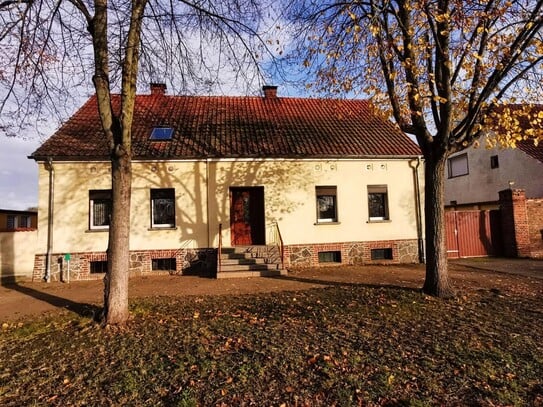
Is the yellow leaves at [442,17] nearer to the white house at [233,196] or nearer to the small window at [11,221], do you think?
the white house at [233,196]

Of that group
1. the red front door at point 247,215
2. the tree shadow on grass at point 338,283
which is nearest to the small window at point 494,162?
the red front door at point 247,215

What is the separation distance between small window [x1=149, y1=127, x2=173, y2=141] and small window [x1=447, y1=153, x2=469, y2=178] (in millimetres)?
18246

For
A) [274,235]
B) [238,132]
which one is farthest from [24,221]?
[274,235]

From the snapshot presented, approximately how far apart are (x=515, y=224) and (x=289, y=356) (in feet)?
43.9

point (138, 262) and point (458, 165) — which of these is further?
point (458, 165)

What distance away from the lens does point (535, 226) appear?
47.0 feet

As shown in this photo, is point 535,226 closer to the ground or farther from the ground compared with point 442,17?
closer to the ground

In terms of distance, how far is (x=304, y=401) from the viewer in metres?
3.65

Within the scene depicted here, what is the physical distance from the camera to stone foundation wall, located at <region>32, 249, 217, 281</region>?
465 inches

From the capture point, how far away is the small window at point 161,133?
43.9 ft

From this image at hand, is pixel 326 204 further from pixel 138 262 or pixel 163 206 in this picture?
pixel 138 262

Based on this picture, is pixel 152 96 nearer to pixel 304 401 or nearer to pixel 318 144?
pixel 318 144

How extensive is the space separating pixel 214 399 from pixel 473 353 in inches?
133

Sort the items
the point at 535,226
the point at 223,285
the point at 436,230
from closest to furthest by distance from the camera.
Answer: the point at 436,230, the point at 223,285, the point at 535,226
